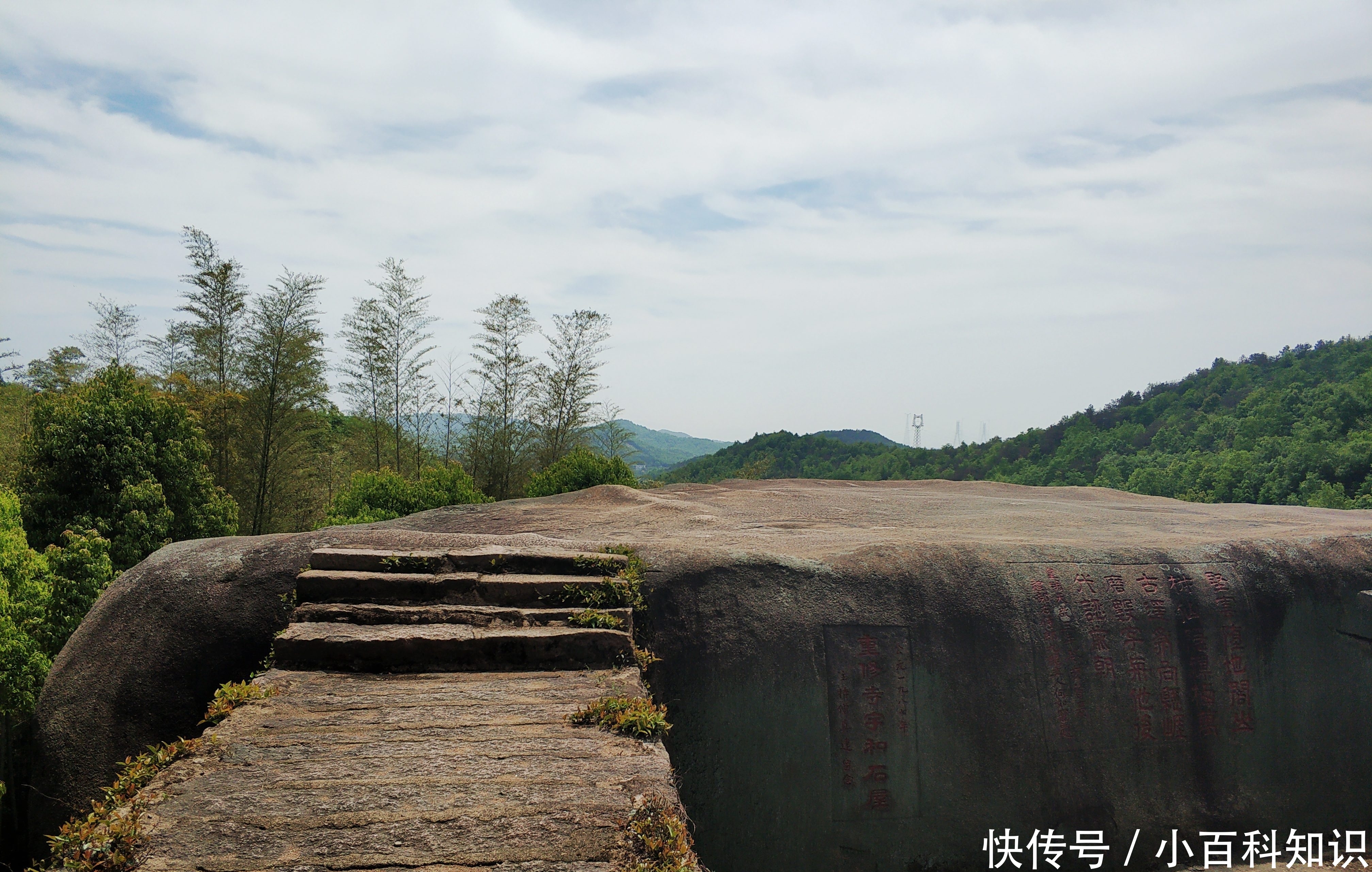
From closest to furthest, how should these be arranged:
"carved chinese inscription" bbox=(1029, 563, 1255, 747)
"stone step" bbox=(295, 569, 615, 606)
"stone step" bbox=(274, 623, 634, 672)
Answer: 1. "stone step" bbox=(274, 623, 634, 672)
2. "stone step" bbox=(295, 569, 615, 606)
3. "carved chinese inscription" bbox=(1029, 563, 1255, 747)

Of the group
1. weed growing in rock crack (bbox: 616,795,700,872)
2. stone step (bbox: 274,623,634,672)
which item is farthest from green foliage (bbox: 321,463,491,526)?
weed growing in rock crack (bbox: 616,795,700,872)

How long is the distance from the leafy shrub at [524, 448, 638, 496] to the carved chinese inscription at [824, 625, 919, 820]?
5.83 m

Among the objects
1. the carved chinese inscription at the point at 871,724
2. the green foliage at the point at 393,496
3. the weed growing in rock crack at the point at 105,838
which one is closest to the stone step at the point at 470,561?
the carved chinese inscription at the point at 871,724

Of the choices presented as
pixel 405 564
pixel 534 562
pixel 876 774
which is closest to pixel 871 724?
pixel 876 774

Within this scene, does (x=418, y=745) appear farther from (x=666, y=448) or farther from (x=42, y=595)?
(x=666, y=448)

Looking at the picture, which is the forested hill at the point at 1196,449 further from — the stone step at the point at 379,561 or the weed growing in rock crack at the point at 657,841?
the weed growing in rock crack at the point at 657,841

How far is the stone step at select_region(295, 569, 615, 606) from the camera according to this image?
453cm

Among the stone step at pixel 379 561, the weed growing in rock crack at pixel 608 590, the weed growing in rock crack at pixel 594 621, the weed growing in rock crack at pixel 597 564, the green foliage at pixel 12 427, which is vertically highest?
the green foliage at pixel 12 427

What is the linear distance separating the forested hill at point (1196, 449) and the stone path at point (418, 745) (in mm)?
15407

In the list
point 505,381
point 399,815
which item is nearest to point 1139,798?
point 399,815

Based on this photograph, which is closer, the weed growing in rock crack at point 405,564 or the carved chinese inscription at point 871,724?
the weed growing in rock crack at point 405,564

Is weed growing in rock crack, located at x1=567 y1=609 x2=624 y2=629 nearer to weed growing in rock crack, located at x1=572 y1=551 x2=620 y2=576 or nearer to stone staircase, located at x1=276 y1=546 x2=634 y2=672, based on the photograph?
stone staircase, located at x1=276 y1=546 x2=634 y2=672

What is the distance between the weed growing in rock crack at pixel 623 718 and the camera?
3432 millimetres

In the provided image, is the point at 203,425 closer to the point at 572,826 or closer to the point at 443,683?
the point at 443,683
